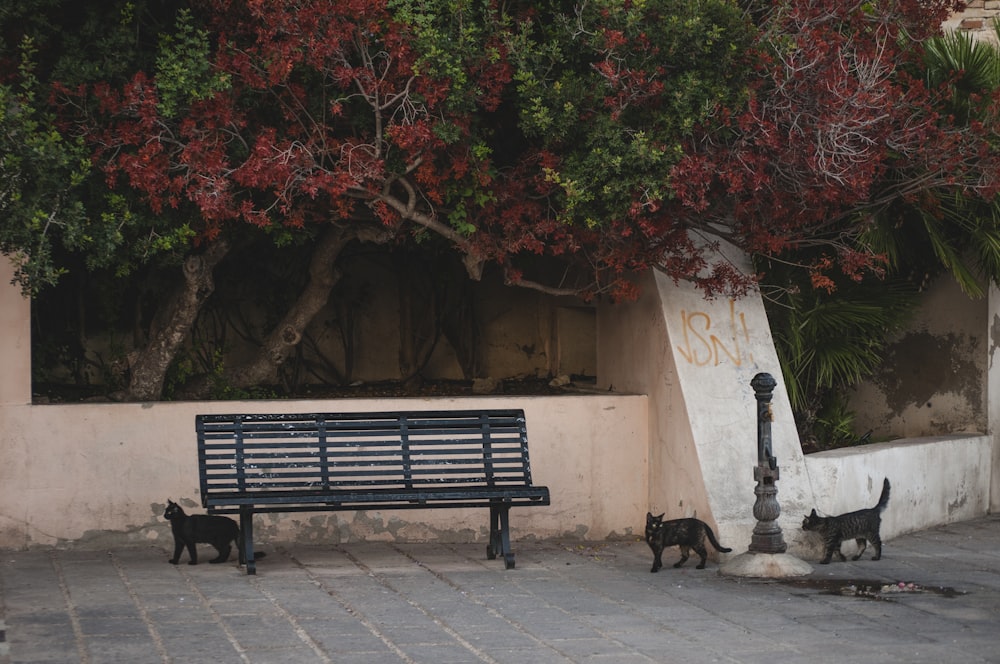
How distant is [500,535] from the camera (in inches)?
322

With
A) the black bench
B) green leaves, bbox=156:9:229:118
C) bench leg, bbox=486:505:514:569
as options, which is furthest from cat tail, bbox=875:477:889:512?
green leaves, bbox=156:9:229:118

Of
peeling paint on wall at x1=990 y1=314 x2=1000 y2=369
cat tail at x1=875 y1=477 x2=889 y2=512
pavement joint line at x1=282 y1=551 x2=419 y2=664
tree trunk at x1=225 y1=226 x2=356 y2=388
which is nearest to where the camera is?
pavement joint line at x1=282 y1=551 x2=419 y2=664

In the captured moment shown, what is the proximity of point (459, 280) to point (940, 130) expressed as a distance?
428 centimetres

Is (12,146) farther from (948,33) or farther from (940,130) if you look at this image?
(948,33)

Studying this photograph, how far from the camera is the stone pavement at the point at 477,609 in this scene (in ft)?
19.1

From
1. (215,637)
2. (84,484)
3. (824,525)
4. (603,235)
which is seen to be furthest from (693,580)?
(84,484)

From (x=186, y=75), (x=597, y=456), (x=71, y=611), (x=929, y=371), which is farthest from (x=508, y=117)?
(x=929, y=371)

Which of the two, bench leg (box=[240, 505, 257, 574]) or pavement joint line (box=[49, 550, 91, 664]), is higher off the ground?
bench leg (box=[240, 505, 257, 574])

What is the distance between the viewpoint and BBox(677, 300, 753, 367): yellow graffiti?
8914 mm

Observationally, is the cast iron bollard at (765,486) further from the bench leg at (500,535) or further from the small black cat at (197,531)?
the small black cat at (197,531)

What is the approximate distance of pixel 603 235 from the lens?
8.23 metres

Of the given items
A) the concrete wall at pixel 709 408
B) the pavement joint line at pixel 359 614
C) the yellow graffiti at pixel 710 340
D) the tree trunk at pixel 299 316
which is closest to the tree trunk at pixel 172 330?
the tree trunk at pixel 299 316

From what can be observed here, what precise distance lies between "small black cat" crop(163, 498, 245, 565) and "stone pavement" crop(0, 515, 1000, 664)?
130 mm

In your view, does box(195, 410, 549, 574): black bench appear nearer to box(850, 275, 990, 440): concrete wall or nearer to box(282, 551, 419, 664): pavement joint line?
box(282, 551, 419, 664): pavement joint line
